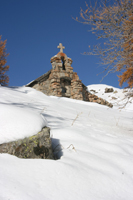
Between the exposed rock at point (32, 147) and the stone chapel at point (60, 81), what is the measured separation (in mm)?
8704

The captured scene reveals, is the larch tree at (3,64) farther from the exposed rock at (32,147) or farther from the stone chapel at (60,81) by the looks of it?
the exposed rock at (32,147)

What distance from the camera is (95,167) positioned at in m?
1.34

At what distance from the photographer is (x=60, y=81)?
11250 mm

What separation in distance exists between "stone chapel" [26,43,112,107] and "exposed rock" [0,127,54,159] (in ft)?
28.6

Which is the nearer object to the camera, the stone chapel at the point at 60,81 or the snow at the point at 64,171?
the snow at the point at 64,171

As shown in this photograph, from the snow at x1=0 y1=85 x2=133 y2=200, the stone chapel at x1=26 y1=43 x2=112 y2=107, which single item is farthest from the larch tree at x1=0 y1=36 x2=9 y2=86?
the snow at x1=0 y1=85 x2=133 y2=200

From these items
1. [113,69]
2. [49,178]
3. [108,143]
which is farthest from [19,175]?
[113,69]

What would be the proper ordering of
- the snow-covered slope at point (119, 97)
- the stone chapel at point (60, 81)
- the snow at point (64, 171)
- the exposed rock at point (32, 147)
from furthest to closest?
the stone chapel at point (60, 81) → the snow-covered slope at point (119, 97) → the exposed rock at point (32, 147) → the snow at point (64, 171)

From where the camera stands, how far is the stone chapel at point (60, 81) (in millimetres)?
10547

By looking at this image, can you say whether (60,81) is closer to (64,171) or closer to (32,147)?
(32,147)

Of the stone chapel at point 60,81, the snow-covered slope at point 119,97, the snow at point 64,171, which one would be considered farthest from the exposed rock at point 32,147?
the stone chapel at point 60,81

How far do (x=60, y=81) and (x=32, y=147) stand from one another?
10.1m

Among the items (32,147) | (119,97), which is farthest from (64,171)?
(119,97)

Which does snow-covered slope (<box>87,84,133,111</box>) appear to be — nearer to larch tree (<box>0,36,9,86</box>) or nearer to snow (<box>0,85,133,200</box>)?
snow (<box>0,85,133,200</box>)
